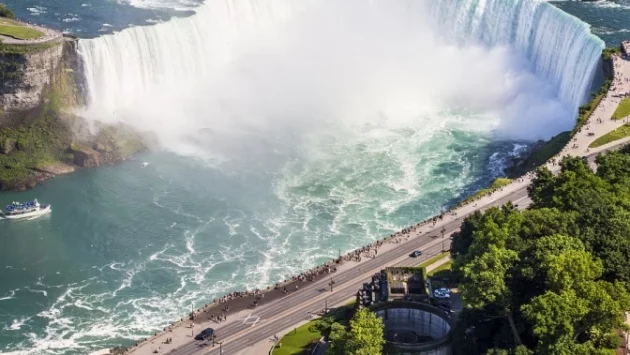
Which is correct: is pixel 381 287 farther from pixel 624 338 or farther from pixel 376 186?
pixel 376 186

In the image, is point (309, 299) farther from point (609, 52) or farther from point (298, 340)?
point (609, 52)

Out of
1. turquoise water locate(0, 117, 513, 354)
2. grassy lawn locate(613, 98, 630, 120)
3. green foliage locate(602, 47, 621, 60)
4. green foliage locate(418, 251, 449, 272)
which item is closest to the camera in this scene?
green foliage locate(418, 251, 449, 272)

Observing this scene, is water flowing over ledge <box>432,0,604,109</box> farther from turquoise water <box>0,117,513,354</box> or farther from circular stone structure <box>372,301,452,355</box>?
circular stone structure <box>372,301,452,355</box>

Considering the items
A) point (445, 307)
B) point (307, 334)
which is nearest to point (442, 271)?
point (445, 307)

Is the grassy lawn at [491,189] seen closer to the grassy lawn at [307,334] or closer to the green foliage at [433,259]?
the green foliage at [433,259]

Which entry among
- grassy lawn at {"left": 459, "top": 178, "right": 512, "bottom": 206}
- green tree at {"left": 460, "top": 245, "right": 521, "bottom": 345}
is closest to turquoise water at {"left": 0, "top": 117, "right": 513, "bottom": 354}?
grassy lawn at {"left": 459, "top": 178, "right": 512, "bottom": 206}
